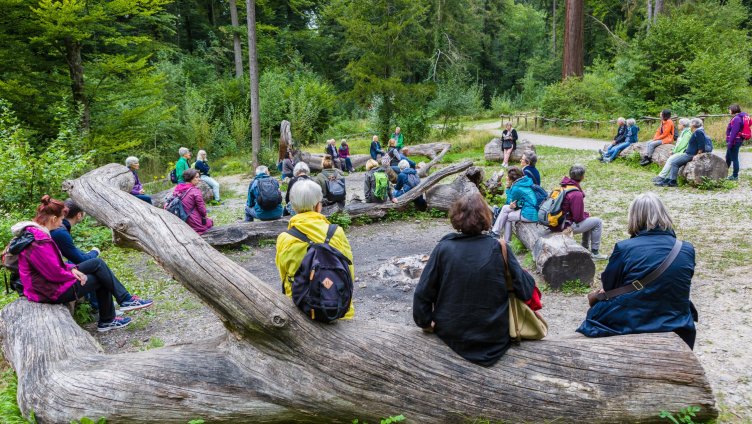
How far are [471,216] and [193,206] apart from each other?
6466 millimetres

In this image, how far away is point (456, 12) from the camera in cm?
3600

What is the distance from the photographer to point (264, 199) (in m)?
9.50

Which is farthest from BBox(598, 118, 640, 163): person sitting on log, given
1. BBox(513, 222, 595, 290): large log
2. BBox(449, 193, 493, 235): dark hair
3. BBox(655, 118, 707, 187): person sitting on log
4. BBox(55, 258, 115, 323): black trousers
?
BBox(55, 258, 115, 323): black trousers

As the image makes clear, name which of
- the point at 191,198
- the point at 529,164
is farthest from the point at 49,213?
the point at 529,164

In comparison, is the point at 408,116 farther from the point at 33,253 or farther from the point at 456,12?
the point at 33,253

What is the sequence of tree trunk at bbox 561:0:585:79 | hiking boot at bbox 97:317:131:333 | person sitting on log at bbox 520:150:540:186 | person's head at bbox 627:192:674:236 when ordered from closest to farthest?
person's head at bbox 627:192:674:236
hiking boot at bbox 97:317:131:333
person sitting on log at bbox 520:150:540:186
tree trunk at bbox 561:0:585:79

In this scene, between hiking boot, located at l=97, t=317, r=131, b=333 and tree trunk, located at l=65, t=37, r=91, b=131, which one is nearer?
hiking boot, located at l=97, t=317, r=131, b=333

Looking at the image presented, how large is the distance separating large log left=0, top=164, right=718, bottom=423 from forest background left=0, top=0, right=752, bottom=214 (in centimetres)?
750

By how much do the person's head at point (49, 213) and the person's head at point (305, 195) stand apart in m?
3.12

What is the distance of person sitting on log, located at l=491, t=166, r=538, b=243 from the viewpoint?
7.93 metres

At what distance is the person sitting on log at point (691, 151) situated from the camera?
11133mm

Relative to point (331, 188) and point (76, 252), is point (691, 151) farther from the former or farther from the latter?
point (76, 252)

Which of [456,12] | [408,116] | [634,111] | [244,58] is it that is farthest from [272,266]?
[456,12]

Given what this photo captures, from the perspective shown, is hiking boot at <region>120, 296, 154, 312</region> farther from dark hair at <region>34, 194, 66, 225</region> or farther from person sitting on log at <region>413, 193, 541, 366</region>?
person sitting on log at <region>413, 193, 541, 366</region>
